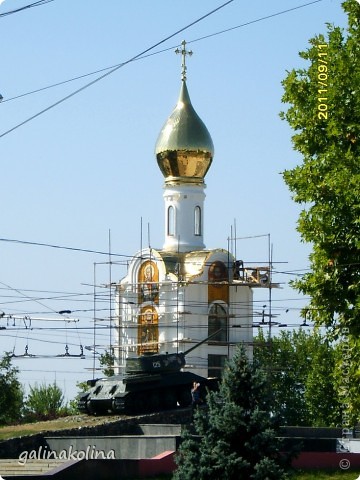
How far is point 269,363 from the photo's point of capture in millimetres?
53844

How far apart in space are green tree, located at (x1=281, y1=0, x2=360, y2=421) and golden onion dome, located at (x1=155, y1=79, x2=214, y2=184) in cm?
2015

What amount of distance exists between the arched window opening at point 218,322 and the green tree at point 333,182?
64.9 feet

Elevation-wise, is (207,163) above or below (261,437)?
above

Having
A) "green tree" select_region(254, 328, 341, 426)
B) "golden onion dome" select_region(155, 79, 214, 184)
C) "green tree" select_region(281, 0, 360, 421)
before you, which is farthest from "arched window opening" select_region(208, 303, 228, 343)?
"green tree" select_region(281, 0, 360, 421)

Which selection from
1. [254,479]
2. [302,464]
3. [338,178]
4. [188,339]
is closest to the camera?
[254,479]

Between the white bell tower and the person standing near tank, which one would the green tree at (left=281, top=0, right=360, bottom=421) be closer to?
the person standing near tank

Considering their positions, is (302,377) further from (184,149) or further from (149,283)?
(184,149)

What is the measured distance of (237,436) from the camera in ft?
80.2

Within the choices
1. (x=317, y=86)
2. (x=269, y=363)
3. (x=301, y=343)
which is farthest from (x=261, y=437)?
(x=301, y=343)

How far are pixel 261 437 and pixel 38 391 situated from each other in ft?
106

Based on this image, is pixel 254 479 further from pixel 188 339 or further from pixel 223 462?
pixel 188 339

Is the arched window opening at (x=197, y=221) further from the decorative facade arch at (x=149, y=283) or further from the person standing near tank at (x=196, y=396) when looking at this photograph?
the person standing near tank at (x=196, y=396)

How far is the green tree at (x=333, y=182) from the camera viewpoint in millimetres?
26156
